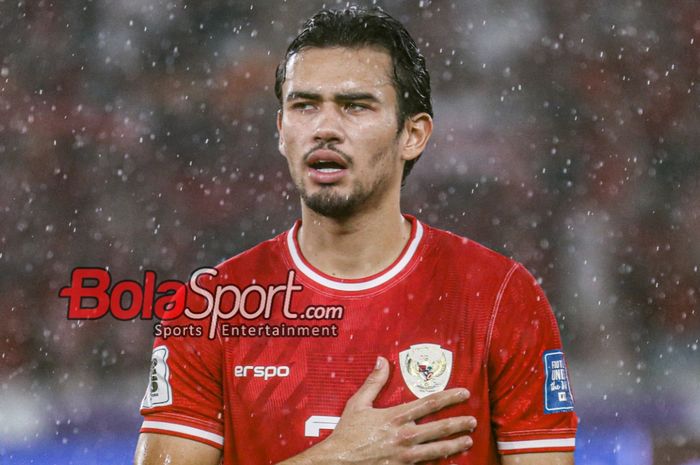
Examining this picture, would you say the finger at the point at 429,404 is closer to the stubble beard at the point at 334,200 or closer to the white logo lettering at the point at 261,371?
the white logo lettering at the point at 261,371

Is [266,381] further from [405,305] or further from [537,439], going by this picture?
[537,439]

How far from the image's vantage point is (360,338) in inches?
105

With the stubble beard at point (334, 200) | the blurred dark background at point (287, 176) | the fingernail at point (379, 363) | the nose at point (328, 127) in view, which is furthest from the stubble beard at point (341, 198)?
the blurred dark background at point (287, 176)

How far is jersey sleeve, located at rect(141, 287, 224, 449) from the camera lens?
8.69 ft

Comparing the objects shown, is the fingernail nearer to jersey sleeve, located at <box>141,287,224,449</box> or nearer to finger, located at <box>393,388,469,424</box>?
finger, located at <box>393,388,469,424</box>

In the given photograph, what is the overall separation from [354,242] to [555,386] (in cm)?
71

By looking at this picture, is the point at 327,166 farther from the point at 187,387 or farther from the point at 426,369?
the point at 187,387

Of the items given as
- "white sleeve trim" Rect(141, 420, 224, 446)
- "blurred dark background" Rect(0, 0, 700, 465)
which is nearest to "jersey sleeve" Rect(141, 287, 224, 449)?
"white sleeve trim" Rect(141, 420, 224, 446)

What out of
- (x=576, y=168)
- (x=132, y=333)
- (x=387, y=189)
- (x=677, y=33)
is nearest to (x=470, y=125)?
(x=576, y=168)

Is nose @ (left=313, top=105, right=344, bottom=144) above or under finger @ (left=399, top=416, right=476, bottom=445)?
above

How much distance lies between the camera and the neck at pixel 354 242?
9.07 ft

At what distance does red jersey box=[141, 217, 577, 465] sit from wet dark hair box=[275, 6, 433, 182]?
0.49 meters

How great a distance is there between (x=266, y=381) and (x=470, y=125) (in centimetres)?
688

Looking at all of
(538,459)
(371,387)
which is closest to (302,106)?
(371,387)
